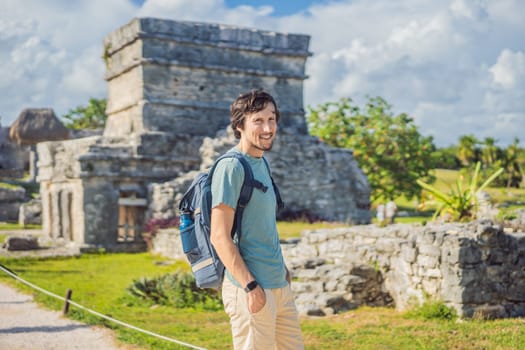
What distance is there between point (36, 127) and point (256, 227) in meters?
36.7

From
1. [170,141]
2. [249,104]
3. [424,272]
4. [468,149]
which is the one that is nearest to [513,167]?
[468,149]

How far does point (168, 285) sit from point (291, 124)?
1425 cm

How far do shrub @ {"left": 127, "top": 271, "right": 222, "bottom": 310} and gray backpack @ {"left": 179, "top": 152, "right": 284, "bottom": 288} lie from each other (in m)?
6.57

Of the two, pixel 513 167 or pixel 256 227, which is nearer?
pixel 256 227

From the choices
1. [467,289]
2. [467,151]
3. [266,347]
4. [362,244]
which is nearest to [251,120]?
[266,347]

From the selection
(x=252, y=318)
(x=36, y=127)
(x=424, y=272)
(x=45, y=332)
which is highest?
(x=36, y=127)

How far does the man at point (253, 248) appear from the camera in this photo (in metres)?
3.79

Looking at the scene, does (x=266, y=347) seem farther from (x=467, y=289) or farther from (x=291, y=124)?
(x=291, y=124)

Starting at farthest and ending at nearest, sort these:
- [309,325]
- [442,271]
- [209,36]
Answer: [209,36], [442,271], [309,325]

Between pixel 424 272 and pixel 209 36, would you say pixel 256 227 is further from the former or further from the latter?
pixel 209 36

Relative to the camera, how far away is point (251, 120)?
4.05 meters

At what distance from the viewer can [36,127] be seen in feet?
125

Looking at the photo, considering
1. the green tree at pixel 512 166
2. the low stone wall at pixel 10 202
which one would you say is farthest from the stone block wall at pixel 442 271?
the green tree at pixel 512 166

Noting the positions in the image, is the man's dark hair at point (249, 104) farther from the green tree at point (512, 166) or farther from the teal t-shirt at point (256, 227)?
the green tree at point (512, 166)
